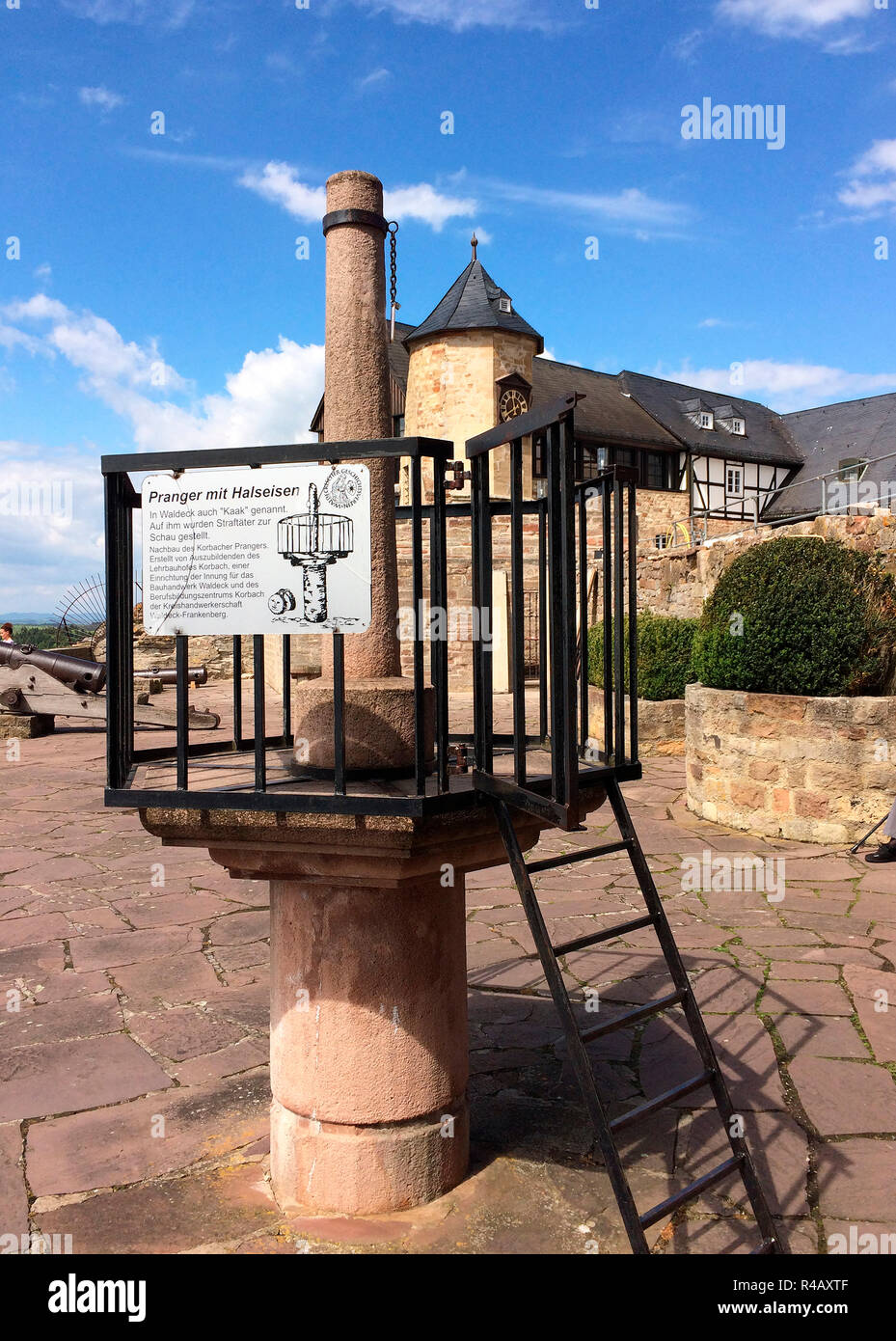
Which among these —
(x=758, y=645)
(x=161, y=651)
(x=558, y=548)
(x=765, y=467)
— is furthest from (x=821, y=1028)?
(x=765, y=467)

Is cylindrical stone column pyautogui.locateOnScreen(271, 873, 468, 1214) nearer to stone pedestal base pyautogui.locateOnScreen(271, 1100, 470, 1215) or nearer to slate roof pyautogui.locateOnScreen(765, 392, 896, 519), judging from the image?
stone pedestal base pyautogui.locateOnScreen(271, 1100, 470, 1215)

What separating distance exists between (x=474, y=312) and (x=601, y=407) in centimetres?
823

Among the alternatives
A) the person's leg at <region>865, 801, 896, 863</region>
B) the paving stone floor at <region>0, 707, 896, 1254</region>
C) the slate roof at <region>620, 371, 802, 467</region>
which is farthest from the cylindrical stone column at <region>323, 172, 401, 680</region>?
A: the slate roof at <region>620, 371, 802, 467</region>

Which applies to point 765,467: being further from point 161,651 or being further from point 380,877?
point 380,877

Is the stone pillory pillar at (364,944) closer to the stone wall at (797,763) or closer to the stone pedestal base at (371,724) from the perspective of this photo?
the stone pedestal base at (371,724)

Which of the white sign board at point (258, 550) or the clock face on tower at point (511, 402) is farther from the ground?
the clock face on tower at point (511, 402)

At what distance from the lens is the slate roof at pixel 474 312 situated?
21391 millimetres

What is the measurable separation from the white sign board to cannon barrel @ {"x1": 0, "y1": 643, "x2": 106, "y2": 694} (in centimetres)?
1057

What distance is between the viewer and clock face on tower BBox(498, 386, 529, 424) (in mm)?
21375

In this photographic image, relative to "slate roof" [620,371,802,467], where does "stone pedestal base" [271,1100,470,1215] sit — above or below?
below

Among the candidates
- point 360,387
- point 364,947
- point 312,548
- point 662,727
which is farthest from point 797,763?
point 312,548

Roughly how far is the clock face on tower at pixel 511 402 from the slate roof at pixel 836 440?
12234 millimetres

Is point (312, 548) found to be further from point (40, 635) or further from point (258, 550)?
point (40, 635)

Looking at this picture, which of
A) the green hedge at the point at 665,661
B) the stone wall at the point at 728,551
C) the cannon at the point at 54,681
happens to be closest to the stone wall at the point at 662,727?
the green hedge at the point at 665,661
